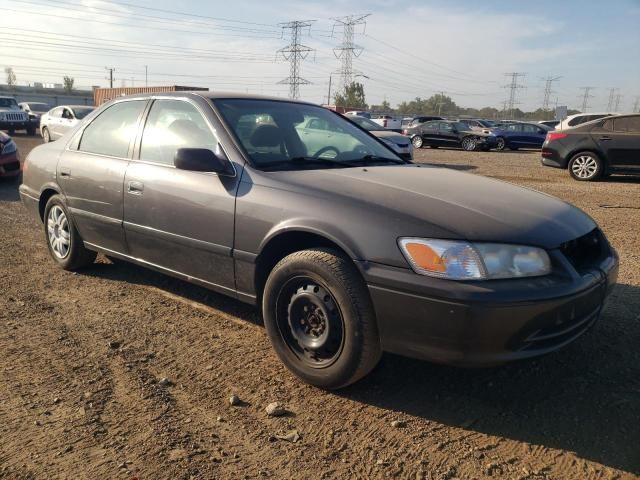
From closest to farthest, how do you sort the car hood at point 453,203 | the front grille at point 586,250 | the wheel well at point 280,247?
the car hood at point 453,203 → the front grille at point 586,250 → the wheel well at point 280,247

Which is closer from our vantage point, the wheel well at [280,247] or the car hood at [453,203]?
the car hood at [453,203]

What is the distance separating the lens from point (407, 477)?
216 centimetres

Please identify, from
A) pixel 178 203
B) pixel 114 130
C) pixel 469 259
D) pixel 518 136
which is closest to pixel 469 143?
pixel 518 136

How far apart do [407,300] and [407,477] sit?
0.74 m

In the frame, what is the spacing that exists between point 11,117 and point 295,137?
78.5 ft

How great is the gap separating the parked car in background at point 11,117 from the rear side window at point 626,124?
22.9 m

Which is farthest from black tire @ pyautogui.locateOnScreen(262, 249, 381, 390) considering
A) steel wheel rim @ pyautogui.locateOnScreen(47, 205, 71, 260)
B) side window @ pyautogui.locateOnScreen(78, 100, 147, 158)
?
steel wheel rim @ pyautogui.locateOnScreen(47, 205, 71, 260)

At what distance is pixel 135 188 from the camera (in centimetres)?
372

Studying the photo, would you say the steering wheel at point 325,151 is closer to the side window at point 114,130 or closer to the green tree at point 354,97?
the side window at point 114,130

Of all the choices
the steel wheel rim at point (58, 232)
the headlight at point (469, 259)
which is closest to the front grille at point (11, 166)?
the steel wheel rim at point (58, 232)

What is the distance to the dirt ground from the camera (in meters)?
2.23

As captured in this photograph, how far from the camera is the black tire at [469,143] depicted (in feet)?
74.5

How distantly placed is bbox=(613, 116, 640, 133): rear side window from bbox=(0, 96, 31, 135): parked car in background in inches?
903

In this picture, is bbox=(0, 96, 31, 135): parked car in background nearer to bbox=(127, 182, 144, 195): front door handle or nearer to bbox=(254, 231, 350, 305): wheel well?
bbox=(127, 182, 144, 195): front door handle
